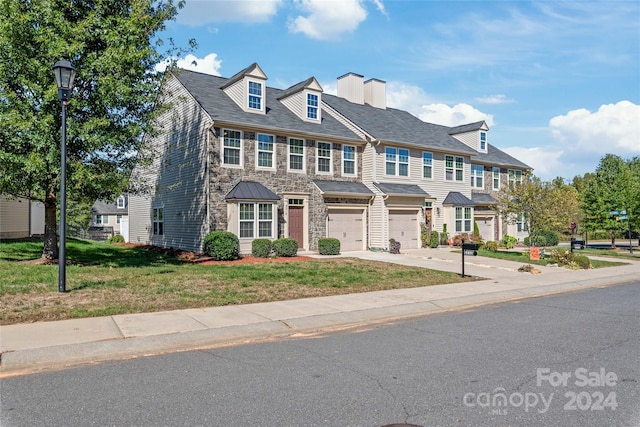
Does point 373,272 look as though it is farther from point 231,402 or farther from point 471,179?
point 471,179

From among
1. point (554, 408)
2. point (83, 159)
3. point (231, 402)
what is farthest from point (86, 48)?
point (554, 408)

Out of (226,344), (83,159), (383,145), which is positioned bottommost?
(226,344)

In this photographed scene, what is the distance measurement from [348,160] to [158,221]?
437 inches

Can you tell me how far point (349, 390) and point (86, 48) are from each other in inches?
567

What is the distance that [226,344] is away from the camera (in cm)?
724

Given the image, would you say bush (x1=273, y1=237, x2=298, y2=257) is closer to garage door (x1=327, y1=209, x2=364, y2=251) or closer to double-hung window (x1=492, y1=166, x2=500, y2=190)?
garage door (x1=327, y1=209, x2=364, y2=251)

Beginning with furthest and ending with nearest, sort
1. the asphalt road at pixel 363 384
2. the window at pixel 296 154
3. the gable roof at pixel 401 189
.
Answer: the gable roof at pixel 401 189
the window at pixel 296 154
the asphalt road at pixel 363 384

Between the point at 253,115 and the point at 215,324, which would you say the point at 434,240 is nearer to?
the point at 253,115

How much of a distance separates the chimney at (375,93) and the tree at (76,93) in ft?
60.6

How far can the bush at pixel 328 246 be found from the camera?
2225cm

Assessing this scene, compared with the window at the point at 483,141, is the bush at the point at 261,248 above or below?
below

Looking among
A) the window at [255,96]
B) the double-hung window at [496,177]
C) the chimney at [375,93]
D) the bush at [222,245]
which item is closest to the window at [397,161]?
the chimney at [375,93]

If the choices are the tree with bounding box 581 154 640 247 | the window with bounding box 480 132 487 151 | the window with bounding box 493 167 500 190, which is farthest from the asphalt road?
the tree with bounding box 581 154 640 247

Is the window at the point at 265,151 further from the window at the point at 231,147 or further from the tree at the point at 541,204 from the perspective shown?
the tree at the point at 541,204
